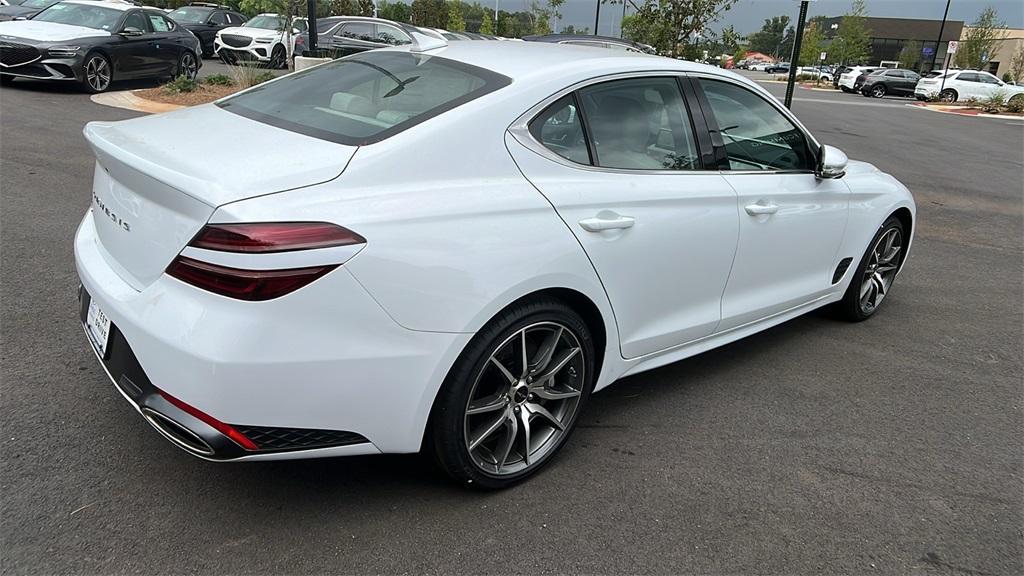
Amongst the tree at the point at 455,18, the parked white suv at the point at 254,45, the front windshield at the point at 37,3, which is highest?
the tree at the point at 455,18

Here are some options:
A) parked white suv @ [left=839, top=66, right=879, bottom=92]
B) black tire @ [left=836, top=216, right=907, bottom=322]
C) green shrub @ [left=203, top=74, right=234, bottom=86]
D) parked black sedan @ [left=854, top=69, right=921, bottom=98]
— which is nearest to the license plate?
black tire @ [left=836, top=216, right=907, bottom=322]

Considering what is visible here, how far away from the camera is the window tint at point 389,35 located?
18.8 m

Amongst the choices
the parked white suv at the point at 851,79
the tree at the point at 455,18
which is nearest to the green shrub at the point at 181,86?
the parked white suv at the point at 851,79

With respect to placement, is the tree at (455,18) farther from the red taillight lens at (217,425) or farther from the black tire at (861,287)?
the red taillight lens at (217,425)

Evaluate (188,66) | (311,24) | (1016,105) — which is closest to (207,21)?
(188,66)

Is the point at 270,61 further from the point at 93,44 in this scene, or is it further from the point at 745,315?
the point at 745,315

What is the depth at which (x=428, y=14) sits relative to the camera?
51312mm

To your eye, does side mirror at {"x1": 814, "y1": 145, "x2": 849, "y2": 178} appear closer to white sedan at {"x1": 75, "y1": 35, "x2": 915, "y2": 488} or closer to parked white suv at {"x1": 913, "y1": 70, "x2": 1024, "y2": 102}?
white sedan at {"x1": 75, "y1": 35, "x2": 915, "y2": 488}

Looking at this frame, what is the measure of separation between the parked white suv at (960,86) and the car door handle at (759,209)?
36712 mm

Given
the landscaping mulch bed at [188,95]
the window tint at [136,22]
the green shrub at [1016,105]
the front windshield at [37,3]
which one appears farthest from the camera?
the green shrub at [1016,105]

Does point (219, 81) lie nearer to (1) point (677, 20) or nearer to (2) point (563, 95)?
(1) point (677, 20)

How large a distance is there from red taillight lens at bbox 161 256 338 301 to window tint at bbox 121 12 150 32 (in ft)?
43.7

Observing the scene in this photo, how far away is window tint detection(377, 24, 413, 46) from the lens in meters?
18.8

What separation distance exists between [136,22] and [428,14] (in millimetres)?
40609
